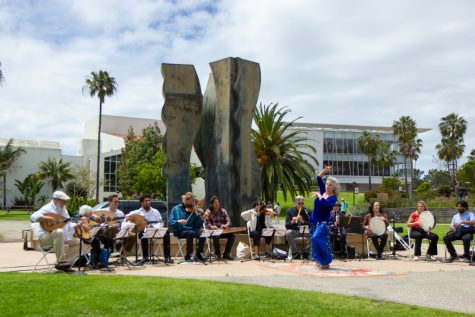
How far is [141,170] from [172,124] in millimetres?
34256

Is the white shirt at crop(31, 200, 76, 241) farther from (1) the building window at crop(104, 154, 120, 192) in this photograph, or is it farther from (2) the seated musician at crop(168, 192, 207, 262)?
(1) the building window at crop(104, 154, 120, 192)

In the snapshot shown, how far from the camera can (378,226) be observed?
1383cm

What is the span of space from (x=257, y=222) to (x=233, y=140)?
3291mm

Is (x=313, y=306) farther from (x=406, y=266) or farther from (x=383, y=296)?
(x=406, y=266)

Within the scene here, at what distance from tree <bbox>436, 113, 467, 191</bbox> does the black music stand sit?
58.0 metres

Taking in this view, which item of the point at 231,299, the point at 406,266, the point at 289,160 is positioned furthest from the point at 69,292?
the point at 289,160

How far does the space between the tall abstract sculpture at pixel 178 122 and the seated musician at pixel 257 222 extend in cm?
309

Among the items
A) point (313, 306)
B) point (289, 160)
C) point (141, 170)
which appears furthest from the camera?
point (141, 170)

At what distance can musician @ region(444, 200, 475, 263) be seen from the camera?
1301 centimetres

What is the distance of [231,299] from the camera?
6359 mm

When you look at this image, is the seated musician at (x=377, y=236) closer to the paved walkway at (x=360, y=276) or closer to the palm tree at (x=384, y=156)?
the paved walkway at (x=360, y=276)

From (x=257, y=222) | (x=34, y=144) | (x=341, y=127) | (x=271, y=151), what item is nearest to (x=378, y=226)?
(x=257, y=222)

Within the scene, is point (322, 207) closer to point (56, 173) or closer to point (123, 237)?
point (123, 237)

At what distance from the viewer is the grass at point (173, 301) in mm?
5770
